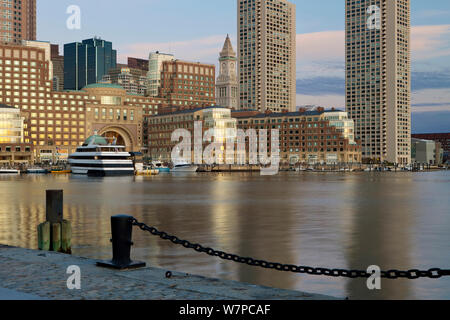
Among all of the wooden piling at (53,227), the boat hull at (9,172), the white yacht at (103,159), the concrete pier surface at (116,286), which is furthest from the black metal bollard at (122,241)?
the boat hull at (9,172)

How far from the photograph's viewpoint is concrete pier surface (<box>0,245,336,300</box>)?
39.5 ft

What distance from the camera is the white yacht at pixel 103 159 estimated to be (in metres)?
150

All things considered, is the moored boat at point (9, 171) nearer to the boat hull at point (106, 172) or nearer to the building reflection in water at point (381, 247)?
the boat hull at point (106, 172)

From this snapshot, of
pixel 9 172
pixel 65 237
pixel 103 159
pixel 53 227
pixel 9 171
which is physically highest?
pixel 103 159

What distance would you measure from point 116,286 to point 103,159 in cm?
14003

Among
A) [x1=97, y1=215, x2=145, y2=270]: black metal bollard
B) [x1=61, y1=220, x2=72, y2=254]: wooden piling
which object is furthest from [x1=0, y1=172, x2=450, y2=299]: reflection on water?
[x1=97, y1=215, x2=145, y2=270]: black metal bollard

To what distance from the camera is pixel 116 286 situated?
42.8 feet

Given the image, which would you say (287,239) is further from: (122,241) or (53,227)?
(122,241)

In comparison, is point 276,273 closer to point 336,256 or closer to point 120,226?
point 336,256

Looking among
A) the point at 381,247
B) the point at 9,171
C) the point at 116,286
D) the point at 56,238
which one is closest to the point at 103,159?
the point at 9,171

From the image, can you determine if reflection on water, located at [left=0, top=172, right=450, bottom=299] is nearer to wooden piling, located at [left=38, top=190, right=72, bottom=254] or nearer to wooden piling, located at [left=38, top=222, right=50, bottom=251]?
wooden piling, located at [left=38, top=190, right=72, bottom=254]

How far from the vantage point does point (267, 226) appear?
113 feet

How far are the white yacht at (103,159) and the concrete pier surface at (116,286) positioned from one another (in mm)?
136179

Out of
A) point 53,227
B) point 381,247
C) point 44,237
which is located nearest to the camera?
point 44,237
